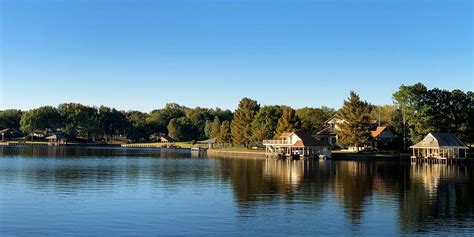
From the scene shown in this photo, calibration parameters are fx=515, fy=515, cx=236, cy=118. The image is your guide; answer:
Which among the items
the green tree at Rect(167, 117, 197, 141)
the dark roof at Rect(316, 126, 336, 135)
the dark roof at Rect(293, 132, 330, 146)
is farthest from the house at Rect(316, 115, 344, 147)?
the green tree at Rect(167, 117, 197, 141)

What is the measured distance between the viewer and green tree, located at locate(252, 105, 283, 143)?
111688 millimetres

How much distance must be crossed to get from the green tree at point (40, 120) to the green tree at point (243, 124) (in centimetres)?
8997

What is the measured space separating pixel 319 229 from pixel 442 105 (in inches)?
3109

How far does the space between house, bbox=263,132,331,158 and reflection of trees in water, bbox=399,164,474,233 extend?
40.7 m

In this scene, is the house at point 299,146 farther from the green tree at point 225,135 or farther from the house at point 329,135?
the green tree at point 225,135

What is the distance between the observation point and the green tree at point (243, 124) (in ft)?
389

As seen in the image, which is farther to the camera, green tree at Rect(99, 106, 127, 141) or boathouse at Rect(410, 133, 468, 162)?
green tree at Rect(99, 106, 127, 141)

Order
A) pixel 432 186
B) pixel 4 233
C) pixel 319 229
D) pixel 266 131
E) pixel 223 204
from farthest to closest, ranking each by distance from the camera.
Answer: pixel 266 131 → pixel 432 186 → pixel 223 204 → pixel 319 229 → pixel 4 233

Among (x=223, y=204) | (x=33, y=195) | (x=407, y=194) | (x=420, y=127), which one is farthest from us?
(x=420, y=127)

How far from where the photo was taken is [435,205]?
34719 mm

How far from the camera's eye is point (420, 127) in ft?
305

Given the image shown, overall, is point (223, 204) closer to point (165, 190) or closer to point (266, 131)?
point (165, 190)

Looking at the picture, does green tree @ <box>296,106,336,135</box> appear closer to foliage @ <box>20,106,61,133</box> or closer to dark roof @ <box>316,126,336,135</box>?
dark roof @ <box>316,126,336,135</box>

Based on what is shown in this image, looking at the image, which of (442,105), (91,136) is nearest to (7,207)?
(442,105)
